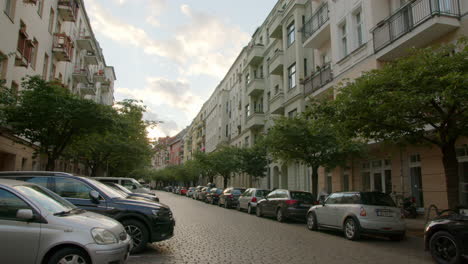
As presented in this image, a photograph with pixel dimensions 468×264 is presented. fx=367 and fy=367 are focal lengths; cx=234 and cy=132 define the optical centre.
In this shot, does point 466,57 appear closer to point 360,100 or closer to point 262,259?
point 360,100

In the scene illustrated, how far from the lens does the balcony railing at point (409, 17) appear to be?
558 inches

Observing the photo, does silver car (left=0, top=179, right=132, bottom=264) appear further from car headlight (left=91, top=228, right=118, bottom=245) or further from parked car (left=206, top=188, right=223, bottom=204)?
parked car (left=206, top=188, right=223, bottom=204)

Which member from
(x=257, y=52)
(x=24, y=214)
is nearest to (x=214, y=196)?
(x=257, y=52)

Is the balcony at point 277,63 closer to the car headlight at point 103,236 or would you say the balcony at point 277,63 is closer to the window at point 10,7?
the window at point 10,7

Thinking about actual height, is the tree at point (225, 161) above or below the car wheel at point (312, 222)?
above

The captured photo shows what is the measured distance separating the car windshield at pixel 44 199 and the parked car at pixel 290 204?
456 inches

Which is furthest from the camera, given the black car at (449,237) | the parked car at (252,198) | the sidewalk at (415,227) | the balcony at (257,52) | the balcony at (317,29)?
the balcony at (257,52)

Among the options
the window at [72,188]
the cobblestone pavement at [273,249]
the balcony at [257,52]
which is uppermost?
the balcony at [257,52]

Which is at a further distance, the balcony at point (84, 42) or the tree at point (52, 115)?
the balcony at point (84, 42)

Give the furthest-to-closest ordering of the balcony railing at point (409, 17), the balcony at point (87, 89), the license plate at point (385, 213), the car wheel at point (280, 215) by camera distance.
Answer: the balcony at point (87, 89)
the car wheel at point (280, 215)
the balcony railing at point (409, 17)
the license plate at point (385, 213)

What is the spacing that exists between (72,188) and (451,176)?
34.3 ft

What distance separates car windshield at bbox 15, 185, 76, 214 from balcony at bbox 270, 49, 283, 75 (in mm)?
26346

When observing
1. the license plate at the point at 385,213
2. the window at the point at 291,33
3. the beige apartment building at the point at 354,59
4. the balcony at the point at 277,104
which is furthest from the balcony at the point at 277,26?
the license plate at the point at 385,213

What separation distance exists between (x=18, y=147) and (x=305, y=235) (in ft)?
58.7
